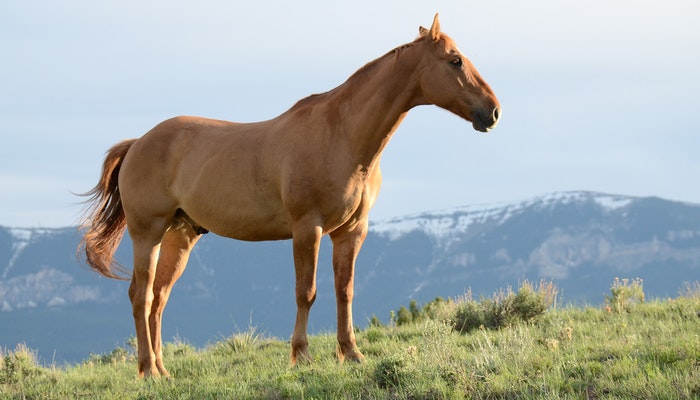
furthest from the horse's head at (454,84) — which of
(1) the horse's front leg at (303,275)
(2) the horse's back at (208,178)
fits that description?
(2) the horse's back at (208,178)

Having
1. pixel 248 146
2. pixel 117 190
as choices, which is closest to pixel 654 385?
pixel 248 146

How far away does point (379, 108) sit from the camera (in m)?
8.75

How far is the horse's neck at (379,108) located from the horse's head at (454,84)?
175 millimetres

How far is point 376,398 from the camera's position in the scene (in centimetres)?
730

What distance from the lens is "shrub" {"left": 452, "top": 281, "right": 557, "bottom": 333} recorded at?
11727 mm

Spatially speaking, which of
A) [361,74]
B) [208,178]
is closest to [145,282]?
[208,178]

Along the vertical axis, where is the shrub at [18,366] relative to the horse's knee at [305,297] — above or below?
below

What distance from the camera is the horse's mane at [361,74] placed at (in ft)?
29.0

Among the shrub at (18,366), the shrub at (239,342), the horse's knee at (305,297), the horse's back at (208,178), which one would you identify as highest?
the horse's back at (208,178)

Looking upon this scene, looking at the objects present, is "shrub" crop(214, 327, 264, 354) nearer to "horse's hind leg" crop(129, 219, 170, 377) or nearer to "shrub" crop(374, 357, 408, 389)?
"horse's hind leg" crop(129, 219, 170, 377)

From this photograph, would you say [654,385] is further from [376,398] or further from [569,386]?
[376,398]

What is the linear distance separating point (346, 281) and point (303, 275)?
1.74 ft

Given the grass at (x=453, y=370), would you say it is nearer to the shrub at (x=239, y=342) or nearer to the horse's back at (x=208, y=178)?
the shrub at (x=239, y=342)

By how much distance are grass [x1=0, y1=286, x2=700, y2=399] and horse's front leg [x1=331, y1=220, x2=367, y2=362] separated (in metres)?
0.27
